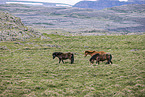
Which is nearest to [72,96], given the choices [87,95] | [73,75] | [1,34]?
[87,95]

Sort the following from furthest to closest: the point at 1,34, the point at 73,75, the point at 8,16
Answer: the point at 8,16 < the point at 1,34 < the point at 73,75

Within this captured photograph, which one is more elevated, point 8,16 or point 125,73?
point 8,16

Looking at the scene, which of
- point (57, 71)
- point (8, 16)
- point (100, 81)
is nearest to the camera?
point (100, 81)

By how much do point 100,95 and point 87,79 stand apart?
372 centimetres

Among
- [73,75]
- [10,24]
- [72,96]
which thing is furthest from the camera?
[10,24]

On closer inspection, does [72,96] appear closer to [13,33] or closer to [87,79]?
[87,79]

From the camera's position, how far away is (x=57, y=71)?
18719 mm

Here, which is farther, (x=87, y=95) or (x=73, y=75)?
(x=73, y=75)

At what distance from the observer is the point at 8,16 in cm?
6638

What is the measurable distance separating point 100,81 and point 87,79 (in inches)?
53.3

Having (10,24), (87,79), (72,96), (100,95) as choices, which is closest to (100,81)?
(87,79)

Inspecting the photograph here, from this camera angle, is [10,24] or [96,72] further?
[10,24]

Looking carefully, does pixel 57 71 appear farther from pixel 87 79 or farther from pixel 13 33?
pixel 13 33

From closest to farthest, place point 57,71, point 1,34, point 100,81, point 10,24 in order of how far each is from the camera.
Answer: point 100,81, point 57,71, point 1,34, point 10,24
